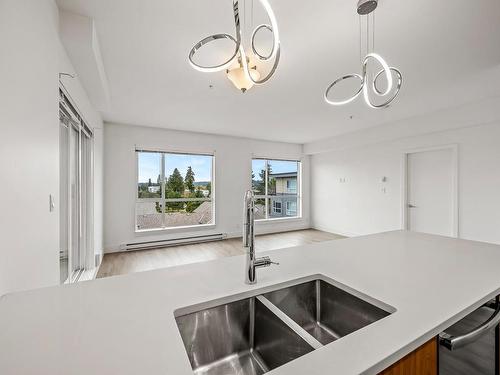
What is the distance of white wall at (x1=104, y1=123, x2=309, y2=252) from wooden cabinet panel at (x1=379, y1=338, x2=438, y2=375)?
16.0ft

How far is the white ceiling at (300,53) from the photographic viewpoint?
1678 millimetres

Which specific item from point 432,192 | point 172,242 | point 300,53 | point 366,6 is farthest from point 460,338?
point 172,242

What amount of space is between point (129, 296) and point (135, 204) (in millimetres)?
4277

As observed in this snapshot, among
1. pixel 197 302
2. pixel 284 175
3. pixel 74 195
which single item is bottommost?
pixel 197 302

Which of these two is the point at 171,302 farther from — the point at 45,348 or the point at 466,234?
the point at 466,234

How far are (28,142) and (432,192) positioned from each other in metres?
5.43

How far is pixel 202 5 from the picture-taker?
5.38ft

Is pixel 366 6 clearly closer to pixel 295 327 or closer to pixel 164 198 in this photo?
pixel 295 327

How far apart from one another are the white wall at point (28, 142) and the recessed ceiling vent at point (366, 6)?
6.05 feet

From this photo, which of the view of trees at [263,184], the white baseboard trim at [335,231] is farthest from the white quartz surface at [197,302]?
the view of trees at [263,184]

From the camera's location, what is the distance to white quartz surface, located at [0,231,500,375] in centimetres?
59

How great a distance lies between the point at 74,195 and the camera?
9.21 feet

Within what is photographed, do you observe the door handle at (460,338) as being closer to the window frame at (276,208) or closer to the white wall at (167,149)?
the white wall at (167,149)

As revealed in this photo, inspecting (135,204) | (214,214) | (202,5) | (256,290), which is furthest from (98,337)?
(214,214)
